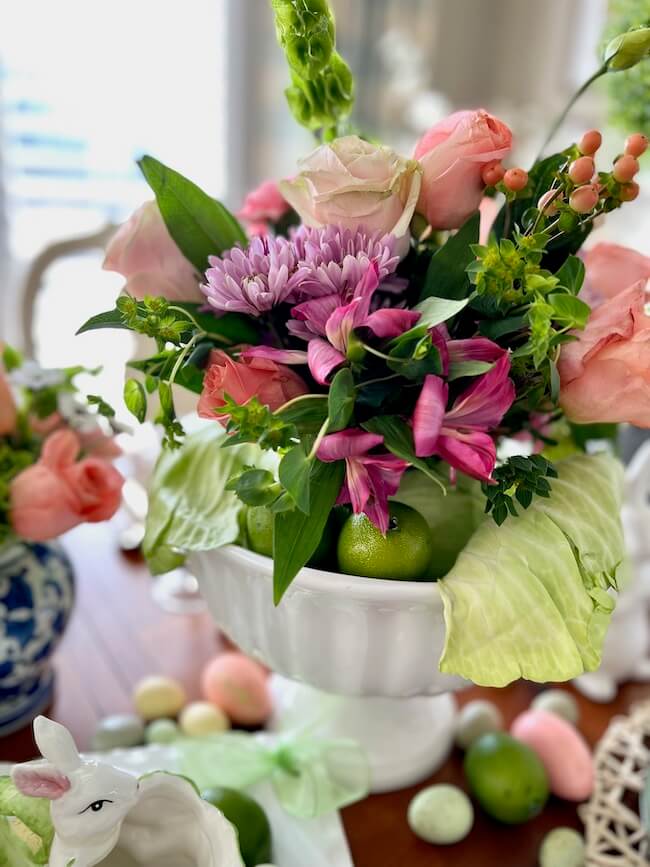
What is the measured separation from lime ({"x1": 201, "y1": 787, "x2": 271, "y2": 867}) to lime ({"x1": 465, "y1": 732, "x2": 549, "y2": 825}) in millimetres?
146

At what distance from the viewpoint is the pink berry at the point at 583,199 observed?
35 cm

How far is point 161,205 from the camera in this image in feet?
1.42

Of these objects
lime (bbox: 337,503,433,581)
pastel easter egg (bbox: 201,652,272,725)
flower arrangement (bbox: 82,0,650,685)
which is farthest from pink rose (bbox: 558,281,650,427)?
pastel easter egg (bbox: 201,652,272,725)

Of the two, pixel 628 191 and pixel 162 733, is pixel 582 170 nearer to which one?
pixel 628 191

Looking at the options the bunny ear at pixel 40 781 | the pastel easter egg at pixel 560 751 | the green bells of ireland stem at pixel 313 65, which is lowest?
the pastel easter egg at pixel 560 751

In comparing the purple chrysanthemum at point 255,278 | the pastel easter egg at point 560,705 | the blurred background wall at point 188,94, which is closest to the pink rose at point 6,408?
the purple chrysanthemum at point 255,278

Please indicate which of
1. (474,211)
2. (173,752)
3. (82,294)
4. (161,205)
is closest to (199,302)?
(161,205)

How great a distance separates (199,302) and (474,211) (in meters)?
0.16

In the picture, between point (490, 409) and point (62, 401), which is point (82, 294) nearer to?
point (62, 401)

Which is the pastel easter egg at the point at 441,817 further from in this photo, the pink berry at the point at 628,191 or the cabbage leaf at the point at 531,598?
the pink berry at the point at 628,191

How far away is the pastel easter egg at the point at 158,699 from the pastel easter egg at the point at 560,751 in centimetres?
25

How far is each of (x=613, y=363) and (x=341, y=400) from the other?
137 millimetres

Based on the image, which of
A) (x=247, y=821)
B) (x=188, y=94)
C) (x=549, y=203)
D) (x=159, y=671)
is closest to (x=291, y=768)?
(x=247, y=821)

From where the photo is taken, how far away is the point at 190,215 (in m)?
0.44
